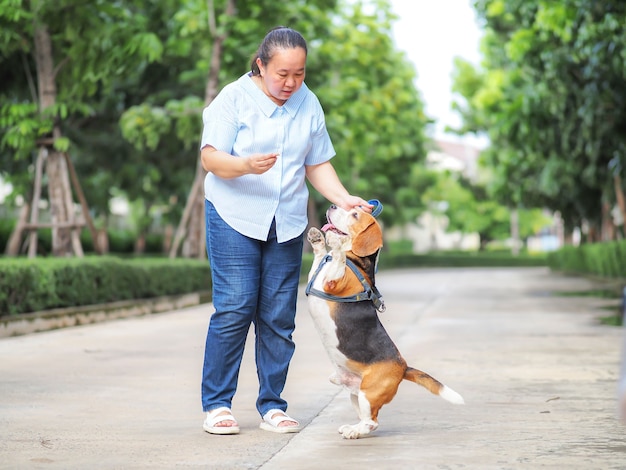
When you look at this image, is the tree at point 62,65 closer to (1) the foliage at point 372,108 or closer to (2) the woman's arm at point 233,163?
(1) the foliage at point 372,108

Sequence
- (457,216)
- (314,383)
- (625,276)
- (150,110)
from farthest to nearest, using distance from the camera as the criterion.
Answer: (457,216) < (625,276) < (150,110) < (314,383)

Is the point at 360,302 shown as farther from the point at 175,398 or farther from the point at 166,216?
the point at 166,216

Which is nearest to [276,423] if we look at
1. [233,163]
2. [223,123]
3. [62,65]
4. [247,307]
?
[247,307]

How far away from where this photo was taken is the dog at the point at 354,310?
17.3 ft

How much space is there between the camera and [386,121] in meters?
43.4

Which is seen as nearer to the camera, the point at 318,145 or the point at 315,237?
the point at 315,237

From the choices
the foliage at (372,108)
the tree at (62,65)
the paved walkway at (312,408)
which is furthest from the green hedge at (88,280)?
the foliage at (372,108)

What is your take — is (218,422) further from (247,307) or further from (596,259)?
(596,259)

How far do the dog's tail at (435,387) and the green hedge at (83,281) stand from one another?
25.7 ft

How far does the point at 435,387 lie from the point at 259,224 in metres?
1.19

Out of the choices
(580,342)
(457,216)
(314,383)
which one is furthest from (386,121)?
(457,216)

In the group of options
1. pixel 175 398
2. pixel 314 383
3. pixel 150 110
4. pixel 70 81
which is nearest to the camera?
pixel 175 398

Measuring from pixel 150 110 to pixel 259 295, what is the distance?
1608cm

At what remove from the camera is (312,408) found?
265 inches
